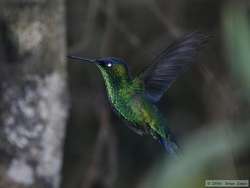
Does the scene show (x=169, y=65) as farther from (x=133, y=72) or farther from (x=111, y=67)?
(x=133, y=72)

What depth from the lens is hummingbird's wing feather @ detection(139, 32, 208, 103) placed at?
3.67 feet

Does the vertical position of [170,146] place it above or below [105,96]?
below

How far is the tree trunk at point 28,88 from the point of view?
240cm

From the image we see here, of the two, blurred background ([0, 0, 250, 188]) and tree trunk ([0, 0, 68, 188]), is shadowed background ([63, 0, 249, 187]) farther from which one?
tree trunk ([0, 0, 68, 188])

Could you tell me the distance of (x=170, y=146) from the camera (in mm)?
1192

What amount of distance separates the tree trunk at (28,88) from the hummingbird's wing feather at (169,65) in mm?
1205

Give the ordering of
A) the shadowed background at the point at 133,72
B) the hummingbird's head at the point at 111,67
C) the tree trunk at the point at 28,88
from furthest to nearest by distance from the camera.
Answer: the shadowed background at the point at 133,72 < the tree trunk at the point at 28,88 < the hummingbird's head at the point at 111,67

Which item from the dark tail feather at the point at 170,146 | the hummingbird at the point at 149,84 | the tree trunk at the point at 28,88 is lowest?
the dark tail feather at the point at 170,146

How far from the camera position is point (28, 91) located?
2414 mm

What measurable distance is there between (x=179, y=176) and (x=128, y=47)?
1.55 metres

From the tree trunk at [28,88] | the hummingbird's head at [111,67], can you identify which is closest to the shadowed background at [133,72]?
the tree trunk at [28,88]

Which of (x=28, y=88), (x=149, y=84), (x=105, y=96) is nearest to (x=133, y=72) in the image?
(x=105, y=96)

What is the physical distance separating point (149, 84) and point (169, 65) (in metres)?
0.06

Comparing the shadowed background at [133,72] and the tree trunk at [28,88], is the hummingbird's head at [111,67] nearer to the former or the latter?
the tree trunk at [28,88]
